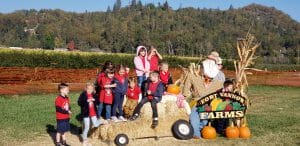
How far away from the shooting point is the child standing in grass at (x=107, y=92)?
10.6 meters

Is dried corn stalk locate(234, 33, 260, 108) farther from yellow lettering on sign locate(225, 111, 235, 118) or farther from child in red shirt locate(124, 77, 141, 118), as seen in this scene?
child in red shirt locate(124, 77, 141, 118)

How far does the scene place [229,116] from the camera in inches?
409

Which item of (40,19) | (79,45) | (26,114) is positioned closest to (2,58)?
(26,114)

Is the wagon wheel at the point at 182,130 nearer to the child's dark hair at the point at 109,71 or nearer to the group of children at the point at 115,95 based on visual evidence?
the group of children at the point at 115,95

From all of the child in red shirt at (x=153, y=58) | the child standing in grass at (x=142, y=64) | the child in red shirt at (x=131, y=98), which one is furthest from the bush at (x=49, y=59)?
the child in red shirt at (x=131, y=98)

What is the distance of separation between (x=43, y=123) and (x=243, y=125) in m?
5.40

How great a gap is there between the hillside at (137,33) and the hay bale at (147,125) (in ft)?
340

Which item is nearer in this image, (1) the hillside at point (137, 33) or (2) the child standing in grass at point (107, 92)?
(2) the child standing in grass at point (107, 92)

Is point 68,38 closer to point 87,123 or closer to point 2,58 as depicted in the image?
point 2,58

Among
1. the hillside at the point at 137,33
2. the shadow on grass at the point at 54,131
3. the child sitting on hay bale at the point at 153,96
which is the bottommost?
the shadow on grass at the point at 54,131

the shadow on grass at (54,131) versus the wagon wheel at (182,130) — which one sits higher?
the wagon wheel at (182,130)

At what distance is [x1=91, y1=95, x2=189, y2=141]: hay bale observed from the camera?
9.68 m

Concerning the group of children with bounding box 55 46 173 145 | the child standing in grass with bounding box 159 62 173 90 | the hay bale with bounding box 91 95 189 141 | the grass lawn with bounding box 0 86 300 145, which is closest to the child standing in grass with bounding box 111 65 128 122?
the group of children with bounding box 55 46 173 145

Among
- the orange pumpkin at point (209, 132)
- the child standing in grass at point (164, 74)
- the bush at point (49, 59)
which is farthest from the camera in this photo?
the bush at point (49, 59)
